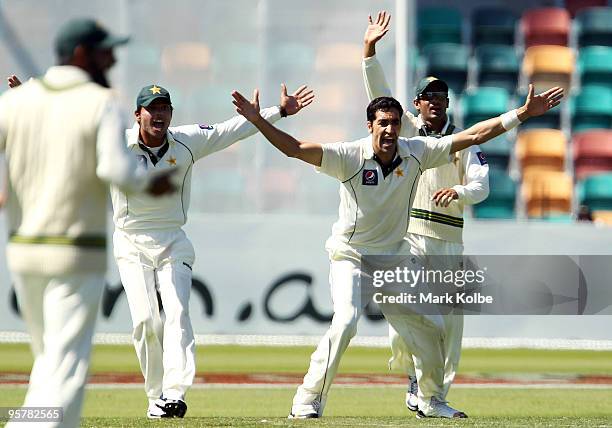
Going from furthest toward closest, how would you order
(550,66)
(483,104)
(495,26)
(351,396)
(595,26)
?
(495,26)
(595,26)
(550,66)
(483,104)
(351,396)

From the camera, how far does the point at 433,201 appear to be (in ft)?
30.1

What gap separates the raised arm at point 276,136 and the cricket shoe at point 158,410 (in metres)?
1.76

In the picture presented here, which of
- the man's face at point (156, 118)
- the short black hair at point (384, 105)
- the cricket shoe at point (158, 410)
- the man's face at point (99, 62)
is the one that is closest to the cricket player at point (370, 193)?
the short black hair at point (384, 105)

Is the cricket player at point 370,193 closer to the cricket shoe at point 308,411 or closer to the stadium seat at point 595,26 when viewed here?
the cricket shoe at point 308,411

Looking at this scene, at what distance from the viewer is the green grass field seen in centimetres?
789

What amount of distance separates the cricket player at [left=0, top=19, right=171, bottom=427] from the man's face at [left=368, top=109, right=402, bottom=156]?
10.5ft

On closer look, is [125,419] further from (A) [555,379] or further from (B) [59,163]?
(A) [555,379]

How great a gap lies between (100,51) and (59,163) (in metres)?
0.47

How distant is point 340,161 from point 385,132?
331 millimetres

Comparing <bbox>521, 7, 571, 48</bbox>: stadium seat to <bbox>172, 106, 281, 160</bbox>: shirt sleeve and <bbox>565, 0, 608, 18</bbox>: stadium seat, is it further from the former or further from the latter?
<bbox>172, 106, 281, 160</bbox>: shirt sleeve

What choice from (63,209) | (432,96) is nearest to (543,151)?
(432,96)

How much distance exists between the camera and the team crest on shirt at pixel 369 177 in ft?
26.8

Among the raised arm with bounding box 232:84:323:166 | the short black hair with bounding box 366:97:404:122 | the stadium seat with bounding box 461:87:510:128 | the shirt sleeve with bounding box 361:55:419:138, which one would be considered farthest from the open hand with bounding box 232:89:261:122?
the stadium seat with bounding box 461:87:510:128

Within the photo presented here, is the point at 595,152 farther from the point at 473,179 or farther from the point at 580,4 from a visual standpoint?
the point at 473,179
